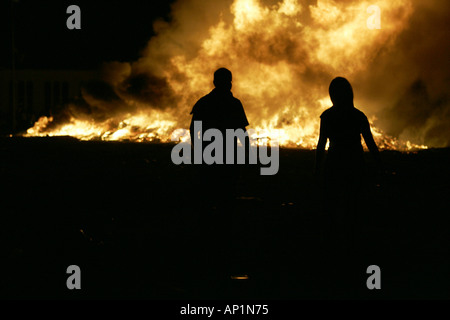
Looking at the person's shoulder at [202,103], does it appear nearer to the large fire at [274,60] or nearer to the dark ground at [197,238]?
the dark ground at [197,238]

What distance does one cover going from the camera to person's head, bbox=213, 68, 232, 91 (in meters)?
6.38

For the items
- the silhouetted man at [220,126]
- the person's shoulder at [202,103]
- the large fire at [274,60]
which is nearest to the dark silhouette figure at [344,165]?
the silhouetted man at [220,126]

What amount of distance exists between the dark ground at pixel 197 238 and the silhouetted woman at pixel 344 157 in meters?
0.49

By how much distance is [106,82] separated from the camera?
27797 mm

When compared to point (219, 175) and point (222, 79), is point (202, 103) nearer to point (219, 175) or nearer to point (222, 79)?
point (222, 79)

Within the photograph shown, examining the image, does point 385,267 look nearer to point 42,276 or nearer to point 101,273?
point 101,273

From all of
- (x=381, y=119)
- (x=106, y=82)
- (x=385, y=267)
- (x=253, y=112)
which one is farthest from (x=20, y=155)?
(x=381, y=119)

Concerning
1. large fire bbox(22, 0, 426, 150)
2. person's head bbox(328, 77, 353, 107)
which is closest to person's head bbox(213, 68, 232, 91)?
person's head bbox(328, 77, 353, 107)

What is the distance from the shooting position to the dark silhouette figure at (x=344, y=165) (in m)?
6.28

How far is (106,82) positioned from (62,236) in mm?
20967

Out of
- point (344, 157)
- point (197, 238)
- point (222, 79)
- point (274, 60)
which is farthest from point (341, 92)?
point (274, 60)

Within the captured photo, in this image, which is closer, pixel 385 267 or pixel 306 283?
pixel 306 283

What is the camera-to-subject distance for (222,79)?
21.0 ft
